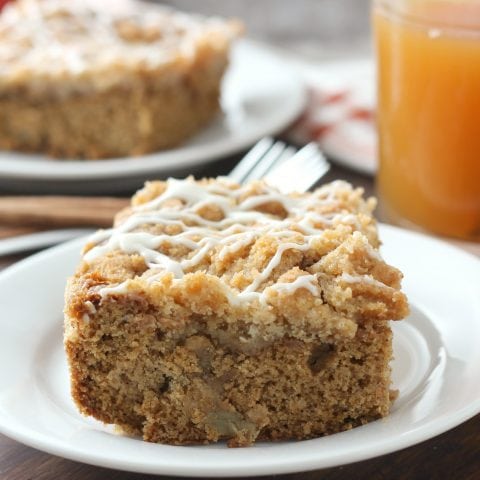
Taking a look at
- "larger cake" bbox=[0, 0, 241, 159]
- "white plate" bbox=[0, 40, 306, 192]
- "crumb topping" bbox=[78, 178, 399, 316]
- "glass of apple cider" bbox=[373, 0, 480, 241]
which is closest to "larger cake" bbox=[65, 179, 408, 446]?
"crumb topping" bbox=[78, 178, 399, 316]

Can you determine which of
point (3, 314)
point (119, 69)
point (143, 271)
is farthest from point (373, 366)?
point (119, 69)

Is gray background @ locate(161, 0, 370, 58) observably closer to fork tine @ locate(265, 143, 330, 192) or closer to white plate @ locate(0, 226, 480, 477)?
fork tine @ locate(265, 143, 330, 192)

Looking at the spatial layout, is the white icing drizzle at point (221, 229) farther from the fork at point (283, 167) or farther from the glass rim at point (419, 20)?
the glass rim at point (419, 20)

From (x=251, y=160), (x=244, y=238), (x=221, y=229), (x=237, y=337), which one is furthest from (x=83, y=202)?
(x=237, y=337)

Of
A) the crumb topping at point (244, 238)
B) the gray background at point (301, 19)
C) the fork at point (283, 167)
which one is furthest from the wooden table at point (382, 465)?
the gray background at point (301, 19)

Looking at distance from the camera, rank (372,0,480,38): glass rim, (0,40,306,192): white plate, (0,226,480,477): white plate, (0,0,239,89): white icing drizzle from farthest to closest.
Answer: (0,0,239,89): white icing drizzle → (0,40,306,192): white plate → (372,0,480,38): glass rim → (0,226,480,477): white plate

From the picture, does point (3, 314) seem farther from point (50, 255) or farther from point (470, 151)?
point (470, 151)

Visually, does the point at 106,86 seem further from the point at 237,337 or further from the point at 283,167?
the point at 237,337
